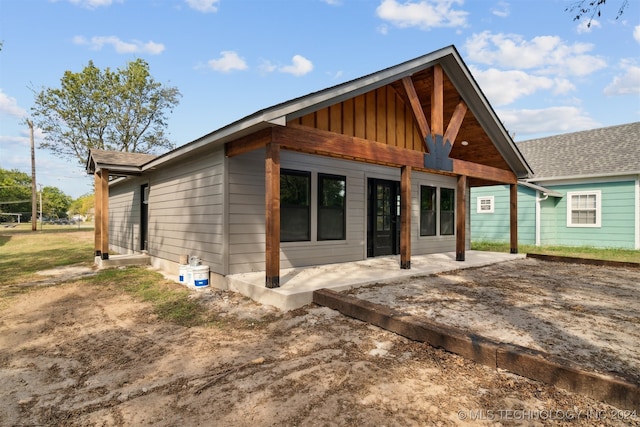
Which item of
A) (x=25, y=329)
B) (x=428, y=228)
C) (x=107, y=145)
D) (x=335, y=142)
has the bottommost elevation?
(x=25, y=329)

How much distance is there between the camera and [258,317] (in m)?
4.12

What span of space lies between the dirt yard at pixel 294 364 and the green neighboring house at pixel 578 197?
8902 mm

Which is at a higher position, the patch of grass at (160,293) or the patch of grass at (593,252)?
the patch of grass at (593,252)

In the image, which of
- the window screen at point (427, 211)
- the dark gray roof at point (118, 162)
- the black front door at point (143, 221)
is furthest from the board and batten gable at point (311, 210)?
the black front door at point (143, 221)

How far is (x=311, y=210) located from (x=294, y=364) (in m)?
4.26

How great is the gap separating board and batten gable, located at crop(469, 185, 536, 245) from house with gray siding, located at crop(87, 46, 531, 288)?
15.3 feet

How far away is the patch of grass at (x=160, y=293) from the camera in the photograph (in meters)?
4.23

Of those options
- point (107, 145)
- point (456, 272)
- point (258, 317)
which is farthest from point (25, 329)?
point (107, 145)

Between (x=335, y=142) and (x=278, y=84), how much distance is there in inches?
527

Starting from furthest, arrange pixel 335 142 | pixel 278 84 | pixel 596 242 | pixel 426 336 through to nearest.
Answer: pixel 278 84
pixel 596 242
pixel 335 142
pixel 426 336

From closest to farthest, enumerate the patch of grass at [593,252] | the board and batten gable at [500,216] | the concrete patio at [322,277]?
1. the concrete patio at [322,277]
2. the patch of grass at [593,252]
3. the board and batten gable at [500,216]

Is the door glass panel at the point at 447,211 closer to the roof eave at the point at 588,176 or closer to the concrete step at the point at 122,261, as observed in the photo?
the roof eave at the point at 588,176

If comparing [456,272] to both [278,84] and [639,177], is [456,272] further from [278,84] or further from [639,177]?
[278,84]

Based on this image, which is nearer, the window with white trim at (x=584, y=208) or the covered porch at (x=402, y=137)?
the covered porch at (x=402, y=137)
